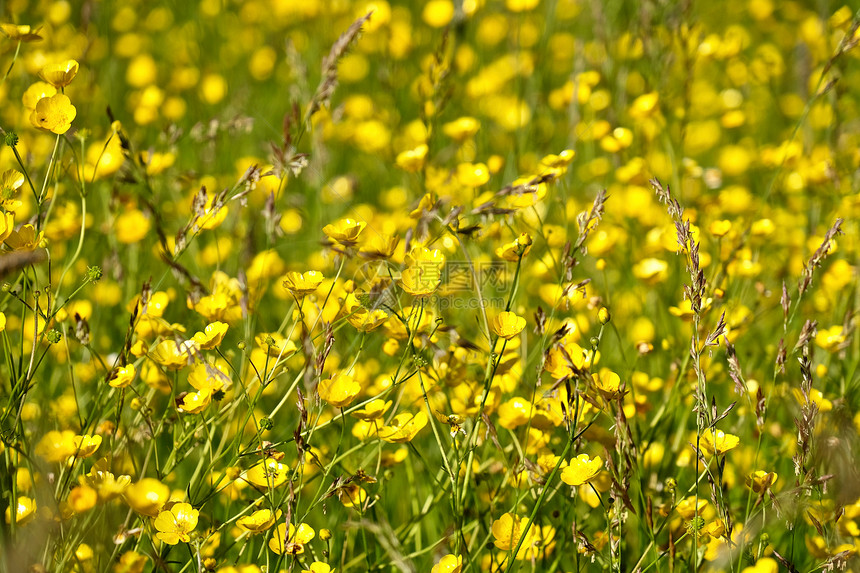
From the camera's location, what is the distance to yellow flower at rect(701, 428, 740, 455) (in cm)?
131

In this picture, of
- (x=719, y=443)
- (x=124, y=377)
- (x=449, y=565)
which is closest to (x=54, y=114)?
(x=124, y=377)

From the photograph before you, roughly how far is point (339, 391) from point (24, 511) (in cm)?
58

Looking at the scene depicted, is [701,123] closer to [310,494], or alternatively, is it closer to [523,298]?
[523,298]

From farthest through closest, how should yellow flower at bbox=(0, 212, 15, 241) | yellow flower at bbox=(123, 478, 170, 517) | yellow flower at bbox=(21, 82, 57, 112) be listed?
yellow flower at bbox=(21, 82, 57, 112), yellow flower at bbox=(0, 212, 15, 241), yellow flower at bbox=(123, 478, 170, 517)

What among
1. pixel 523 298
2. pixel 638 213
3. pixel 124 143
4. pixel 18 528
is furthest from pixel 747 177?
pixel 18 528

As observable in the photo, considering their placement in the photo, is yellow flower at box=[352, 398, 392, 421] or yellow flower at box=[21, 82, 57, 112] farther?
yellow flower at box=[21, 82, 57, 112]

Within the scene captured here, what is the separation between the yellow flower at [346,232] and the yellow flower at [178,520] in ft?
1.71

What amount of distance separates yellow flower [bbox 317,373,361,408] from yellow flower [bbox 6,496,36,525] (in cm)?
52

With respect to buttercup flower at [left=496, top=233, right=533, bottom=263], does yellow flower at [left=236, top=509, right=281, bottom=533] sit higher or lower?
lower

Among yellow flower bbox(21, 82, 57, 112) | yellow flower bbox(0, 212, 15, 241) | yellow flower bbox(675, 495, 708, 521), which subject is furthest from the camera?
yellow flower bbox(21, 82, 57, 112)

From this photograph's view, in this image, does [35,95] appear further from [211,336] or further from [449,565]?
[449,565]

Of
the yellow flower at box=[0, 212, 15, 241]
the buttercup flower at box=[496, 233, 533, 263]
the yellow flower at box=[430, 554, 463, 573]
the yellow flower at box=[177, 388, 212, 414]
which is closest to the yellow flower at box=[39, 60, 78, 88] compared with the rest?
the yellow flower at box=[0, 212, 15, 241]

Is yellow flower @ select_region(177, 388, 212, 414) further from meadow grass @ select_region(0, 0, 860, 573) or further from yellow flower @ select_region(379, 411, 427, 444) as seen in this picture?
yellow flower @ select_region(379, 411, 427, 444)

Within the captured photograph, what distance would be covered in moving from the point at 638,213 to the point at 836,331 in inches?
33.6
